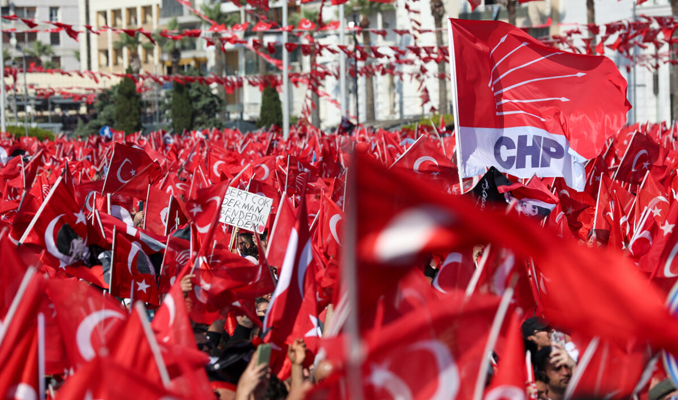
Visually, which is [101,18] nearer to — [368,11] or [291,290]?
[368,11]

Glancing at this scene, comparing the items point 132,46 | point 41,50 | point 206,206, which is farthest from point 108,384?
point 41,50

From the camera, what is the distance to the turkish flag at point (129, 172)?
8.95m

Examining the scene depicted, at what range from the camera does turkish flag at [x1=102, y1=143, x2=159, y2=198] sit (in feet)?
29.3

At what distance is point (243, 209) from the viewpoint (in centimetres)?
714

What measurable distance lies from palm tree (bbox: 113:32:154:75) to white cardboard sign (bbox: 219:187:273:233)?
6095 cm

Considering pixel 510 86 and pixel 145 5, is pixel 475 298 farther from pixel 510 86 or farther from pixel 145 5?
pixel 145 5

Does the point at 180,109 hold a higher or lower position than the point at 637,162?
higher

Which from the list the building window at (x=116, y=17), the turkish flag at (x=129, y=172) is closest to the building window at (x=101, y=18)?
the building window at (x=116, y=17)

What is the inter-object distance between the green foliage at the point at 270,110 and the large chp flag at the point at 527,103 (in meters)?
40.8

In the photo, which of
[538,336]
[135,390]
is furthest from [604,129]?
[135,390]

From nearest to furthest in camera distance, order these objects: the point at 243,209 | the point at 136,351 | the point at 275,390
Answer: the point at 136,351 → the point at 275,390 → the point at 243,209

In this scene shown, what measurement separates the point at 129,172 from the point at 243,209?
2643mm

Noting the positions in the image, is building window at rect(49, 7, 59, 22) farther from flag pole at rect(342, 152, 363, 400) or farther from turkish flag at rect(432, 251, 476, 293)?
flag pole at rect(342, 152, 363, 400)

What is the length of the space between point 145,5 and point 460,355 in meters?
74.1
